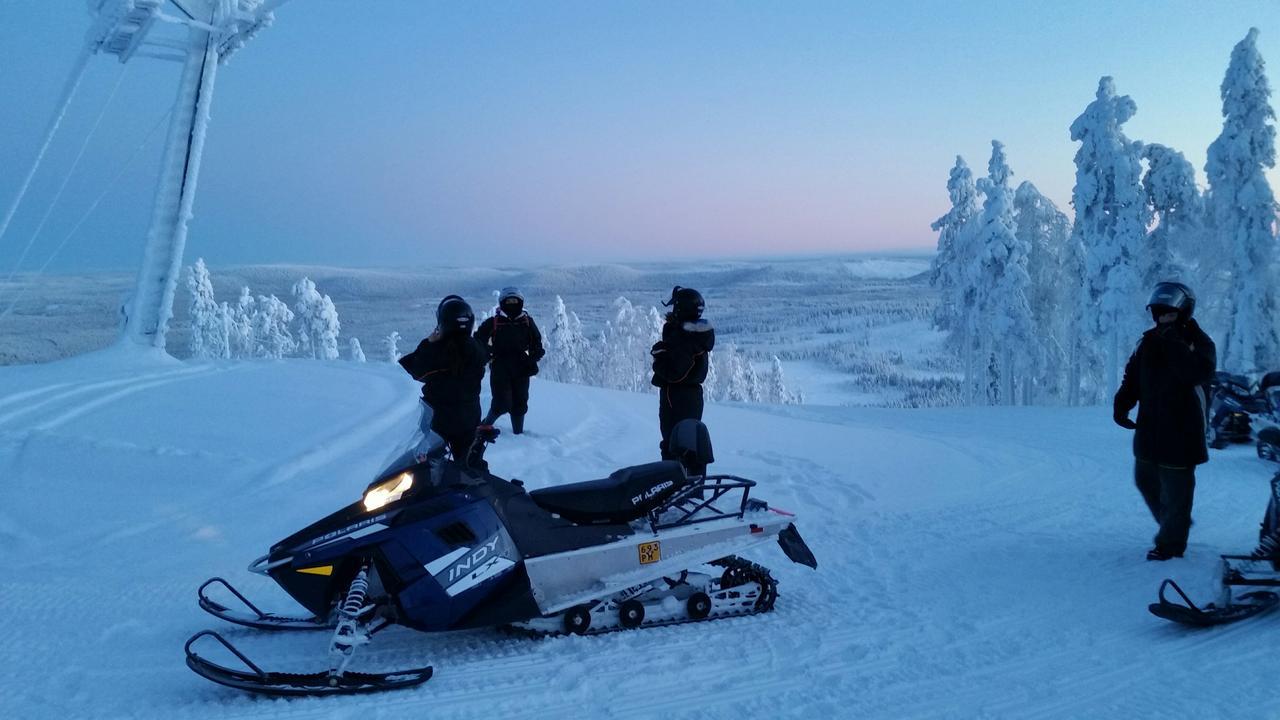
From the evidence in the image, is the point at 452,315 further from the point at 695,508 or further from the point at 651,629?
the point at 651,629

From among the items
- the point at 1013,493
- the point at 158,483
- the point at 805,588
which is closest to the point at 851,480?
the point at 1013,493

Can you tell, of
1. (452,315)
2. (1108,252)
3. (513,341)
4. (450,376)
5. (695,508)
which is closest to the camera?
(695,508)

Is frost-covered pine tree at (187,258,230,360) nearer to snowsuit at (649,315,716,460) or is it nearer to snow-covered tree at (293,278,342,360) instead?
snow-covered tree at (293,278,342,360)

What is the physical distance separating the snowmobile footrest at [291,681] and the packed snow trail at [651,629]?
0.08 m

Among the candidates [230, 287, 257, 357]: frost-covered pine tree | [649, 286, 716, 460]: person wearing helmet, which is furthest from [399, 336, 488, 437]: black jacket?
[230, 287, 257, 357]: frost-covered pine tree

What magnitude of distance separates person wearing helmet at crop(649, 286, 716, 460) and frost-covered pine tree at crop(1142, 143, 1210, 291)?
896 inches

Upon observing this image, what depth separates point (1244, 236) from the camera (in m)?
21.1

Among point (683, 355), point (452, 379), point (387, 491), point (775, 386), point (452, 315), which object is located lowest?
point (775, 386)

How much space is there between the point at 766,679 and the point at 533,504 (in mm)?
1482

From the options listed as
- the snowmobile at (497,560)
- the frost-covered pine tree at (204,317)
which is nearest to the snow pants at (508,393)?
the snowmobile at (497,560)

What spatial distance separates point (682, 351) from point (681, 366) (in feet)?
0.41

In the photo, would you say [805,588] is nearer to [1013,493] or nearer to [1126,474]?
[1013,493]

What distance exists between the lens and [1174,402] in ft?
17.3

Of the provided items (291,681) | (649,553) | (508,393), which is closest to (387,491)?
(291,681)
